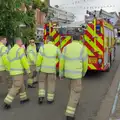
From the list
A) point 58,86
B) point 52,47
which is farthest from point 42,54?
point 58,86

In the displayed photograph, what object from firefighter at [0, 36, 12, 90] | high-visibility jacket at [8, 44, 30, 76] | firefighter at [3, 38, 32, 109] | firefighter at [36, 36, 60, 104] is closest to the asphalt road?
firefighter at [36, 36, 60, 104]

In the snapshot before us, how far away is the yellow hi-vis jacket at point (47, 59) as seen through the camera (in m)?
7.39

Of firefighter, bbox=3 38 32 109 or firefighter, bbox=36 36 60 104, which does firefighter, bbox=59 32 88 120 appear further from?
firefighter, bbox=3 38 32 109

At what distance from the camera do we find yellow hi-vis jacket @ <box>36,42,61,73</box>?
7.39 m

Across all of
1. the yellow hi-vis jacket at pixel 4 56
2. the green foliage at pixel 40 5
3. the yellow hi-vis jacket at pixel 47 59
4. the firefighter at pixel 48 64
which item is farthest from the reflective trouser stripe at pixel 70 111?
the green foliage at pixel 40 5

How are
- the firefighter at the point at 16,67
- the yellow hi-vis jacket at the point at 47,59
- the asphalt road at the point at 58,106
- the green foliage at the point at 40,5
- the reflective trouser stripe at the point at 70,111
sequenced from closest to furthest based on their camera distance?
1. the reflective trouser stripe at the point at 70,111
2. the asphalt road at the point at 58,106
3. the firefighter at the point at 16,67
4. the yellow hi-vis jacket at the point at 47,59
5. the green foliage at the point at 40,5

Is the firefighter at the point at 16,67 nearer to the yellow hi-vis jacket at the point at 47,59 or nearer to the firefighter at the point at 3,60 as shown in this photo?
the yellow hi-vis jacket at the point at 47,59

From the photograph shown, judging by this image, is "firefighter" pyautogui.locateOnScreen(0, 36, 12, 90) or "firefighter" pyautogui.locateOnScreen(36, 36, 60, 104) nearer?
"firefighter" pyautogui.locateOnScreen(36, 36, 60, 104)

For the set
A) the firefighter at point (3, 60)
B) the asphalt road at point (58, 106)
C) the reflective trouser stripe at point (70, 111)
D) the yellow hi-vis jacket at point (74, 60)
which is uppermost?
the yellow hi-vis jacket at point (74, 60)

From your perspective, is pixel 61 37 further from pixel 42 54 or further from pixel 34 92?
pixel 42 54

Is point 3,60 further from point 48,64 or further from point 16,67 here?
point 48,64

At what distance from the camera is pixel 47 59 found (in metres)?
7.39

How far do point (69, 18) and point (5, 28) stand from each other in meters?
3.98

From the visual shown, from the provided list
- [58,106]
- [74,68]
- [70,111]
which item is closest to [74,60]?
[74,68]
